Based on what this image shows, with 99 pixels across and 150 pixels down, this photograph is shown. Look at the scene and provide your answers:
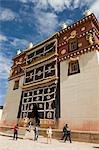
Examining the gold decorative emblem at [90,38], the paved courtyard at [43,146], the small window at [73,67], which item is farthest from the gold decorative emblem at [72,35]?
the paved courtyard at [43,146]

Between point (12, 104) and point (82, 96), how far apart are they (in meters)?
11.5

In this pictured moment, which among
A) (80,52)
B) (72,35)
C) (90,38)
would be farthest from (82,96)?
(72,35)

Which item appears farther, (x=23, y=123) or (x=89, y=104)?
(x=23, y=123)

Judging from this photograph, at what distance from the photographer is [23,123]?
2244 cm

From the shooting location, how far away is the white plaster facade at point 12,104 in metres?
25.0

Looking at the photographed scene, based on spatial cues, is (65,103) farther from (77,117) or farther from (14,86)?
(14,86)

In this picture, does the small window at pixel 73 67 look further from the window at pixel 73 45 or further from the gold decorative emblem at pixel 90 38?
the gold decorative emblem at pixel 90 38

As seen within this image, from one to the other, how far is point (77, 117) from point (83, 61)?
544 cm

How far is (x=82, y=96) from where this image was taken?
18.0m

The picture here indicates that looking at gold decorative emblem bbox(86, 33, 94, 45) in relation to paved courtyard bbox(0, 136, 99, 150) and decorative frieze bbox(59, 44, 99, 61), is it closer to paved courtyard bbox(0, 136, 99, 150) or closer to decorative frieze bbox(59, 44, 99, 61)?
decorative frieze bbox(59, 44, 99, 61)

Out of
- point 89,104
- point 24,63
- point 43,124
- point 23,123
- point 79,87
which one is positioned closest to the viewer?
point 89,104

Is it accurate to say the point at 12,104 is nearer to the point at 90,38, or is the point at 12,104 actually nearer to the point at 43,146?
the point at 90,38

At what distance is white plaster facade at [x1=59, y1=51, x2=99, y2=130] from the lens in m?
16.9

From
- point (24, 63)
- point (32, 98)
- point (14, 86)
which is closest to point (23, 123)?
point (32, 98)
